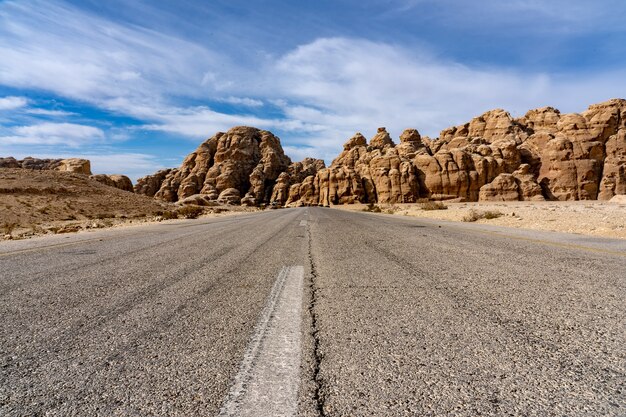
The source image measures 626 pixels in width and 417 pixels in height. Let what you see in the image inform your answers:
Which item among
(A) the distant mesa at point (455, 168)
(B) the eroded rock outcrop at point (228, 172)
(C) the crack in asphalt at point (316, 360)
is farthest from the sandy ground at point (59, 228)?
(B) the eroded rock outcrop at point (228, 172)

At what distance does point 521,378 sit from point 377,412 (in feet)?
2.83

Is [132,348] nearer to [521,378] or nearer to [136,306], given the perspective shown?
[136,306]

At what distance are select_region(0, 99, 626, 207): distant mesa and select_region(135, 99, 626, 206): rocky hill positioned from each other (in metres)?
0.20

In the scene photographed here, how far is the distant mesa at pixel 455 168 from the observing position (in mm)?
66562

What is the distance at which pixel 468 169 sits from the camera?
72.2 meters

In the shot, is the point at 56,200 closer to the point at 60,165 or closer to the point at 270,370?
the point at 270,370

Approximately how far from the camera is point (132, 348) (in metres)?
2.15

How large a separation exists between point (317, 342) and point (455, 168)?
7670 centimetres

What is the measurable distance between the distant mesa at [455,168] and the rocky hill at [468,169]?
20cm

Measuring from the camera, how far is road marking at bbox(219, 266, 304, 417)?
4.92 feet

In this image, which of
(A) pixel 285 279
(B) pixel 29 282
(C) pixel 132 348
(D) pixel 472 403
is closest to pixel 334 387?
(D) pixel 472 403

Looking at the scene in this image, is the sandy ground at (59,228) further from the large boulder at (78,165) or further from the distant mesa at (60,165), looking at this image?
the distant mesa at (60,165)

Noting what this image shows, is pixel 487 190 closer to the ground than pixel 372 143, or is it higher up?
closer to the ground

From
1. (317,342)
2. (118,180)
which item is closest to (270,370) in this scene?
(317,342)
